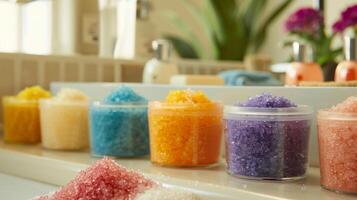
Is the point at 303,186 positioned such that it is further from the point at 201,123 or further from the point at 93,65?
the point at 93,65

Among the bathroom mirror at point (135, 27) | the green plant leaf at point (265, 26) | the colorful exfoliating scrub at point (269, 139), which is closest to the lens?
the colorful exfoliating scrub at point (269, 139)

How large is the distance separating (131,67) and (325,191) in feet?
2.12

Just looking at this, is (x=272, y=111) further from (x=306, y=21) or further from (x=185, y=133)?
(x=306, y=21)

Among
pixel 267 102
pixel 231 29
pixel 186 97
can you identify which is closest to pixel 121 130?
pixel 186 97

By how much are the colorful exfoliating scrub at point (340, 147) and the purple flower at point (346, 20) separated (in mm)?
512

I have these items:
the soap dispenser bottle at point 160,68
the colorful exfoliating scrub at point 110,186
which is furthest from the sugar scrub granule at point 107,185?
the soap dispenser bottle at point 160,68

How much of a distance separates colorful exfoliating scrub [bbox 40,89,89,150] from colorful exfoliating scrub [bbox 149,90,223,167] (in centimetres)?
18

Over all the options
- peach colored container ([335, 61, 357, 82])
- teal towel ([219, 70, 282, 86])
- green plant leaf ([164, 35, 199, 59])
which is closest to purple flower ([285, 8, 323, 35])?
teal towel ([219, 70, 282, 86])

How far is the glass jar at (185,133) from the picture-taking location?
1.96ft

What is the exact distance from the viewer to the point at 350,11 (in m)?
0.96

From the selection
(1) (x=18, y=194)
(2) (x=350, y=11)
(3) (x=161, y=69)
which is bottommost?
(1) (x=18, y=194)

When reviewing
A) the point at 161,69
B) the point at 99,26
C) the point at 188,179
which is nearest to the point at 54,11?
the point at 99,26

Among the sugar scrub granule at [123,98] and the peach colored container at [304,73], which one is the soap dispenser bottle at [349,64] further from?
the sugar scrub granule at [123,98]

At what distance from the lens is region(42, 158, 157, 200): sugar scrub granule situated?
42cm
